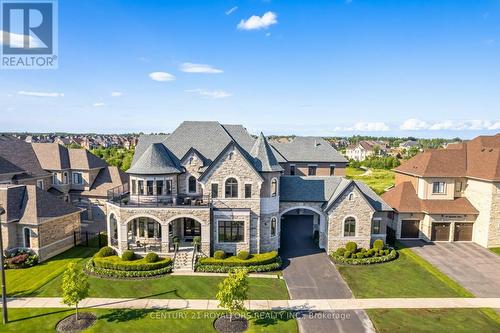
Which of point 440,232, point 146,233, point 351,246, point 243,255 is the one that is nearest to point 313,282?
point 243,255

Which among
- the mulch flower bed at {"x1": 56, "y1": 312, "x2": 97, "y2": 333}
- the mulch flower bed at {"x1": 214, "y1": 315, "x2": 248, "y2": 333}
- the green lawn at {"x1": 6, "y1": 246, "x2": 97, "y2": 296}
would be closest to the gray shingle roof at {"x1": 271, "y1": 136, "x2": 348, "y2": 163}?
the green lawn at {"x1": 6, "y1": 246, "x2": 97, "y2": 296}

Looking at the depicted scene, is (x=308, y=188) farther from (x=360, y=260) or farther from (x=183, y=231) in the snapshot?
(x=183, y=231)

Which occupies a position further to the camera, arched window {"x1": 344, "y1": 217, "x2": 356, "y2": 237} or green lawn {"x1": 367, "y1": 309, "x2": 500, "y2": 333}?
arched window {"x1": 344, "y1": 217, "x2": 356, "y2": 237}

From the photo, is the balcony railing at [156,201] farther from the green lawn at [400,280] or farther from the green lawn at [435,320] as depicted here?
the green lawn at [435,320]

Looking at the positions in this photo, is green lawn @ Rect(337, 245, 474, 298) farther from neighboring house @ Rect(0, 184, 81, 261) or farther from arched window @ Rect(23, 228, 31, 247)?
arched window @ Rect(23, 228, 31, 247)

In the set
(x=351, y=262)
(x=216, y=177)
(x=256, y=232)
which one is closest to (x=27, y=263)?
(x=216, y=177)
